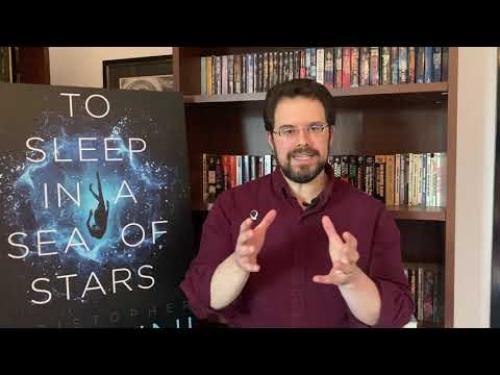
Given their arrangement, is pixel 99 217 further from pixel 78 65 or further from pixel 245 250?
pixel 78 65

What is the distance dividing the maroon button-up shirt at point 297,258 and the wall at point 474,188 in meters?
0.42

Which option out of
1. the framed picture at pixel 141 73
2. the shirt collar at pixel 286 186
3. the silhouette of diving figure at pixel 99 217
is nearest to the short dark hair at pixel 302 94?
the shirt collar at pixel 286 186

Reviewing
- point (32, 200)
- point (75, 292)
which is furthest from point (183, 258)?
point (32, 200)

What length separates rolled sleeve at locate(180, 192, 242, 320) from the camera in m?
1.09

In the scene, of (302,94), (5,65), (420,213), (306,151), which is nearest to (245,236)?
(306,151)

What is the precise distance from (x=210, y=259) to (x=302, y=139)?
0.36 metres

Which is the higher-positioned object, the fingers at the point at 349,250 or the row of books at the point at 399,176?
the row of books at the point at 399,176

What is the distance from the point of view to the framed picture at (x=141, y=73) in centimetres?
157

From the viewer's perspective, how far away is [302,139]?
1071mm

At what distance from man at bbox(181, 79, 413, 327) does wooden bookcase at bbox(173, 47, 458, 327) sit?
7.8 inches

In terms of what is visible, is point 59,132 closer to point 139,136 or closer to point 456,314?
point 139,136

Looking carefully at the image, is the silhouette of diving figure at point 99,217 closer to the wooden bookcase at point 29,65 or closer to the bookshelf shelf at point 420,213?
the wooden bookcase at point 29,65

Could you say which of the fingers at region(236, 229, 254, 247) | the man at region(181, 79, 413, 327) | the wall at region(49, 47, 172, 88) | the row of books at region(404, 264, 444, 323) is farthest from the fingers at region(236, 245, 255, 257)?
the wall at region(49, 47, 172, 88)
